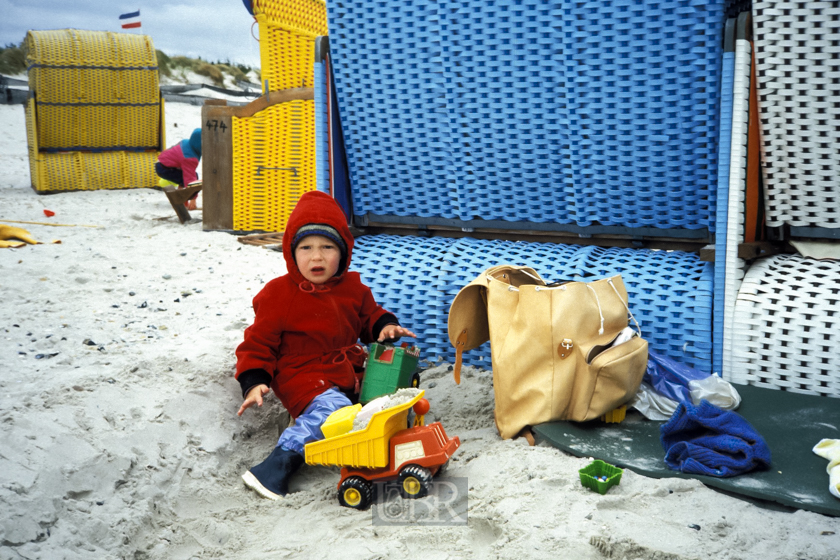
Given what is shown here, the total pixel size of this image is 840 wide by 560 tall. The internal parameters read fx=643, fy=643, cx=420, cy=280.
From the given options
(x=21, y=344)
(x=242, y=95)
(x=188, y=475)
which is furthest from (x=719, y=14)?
(x=242, y=95)

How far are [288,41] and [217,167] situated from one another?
1467 millimetres

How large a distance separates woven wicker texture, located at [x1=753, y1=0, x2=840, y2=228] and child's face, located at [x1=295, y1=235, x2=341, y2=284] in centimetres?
191

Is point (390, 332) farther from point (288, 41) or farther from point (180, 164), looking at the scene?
point (180, 164)

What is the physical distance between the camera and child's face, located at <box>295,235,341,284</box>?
2.81 meters

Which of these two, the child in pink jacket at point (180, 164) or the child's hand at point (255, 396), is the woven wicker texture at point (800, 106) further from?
the child in pink jacket at point (180, 164)

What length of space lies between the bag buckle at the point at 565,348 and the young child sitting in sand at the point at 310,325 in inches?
31.8

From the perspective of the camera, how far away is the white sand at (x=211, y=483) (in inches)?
72.1

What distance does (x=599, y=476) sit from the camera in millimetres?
2115

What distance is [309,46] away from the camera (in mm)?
6590

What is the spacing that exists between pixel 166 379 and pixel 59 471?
0.79 meters

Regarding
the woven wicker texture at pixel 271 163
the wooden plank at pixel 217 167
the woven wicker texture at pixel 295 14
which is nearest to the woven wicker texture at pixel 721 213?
the woven wicker texture at pixel 295 14

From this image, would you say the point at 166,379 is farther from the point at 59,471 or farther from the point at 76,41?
the point at 76,41

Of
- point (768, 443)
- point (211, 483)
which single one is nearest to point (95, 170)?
point (211, 483)

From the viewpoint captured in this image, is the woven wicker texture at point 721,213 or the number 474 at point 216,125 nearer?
the woven wicker texture at point 721,213
